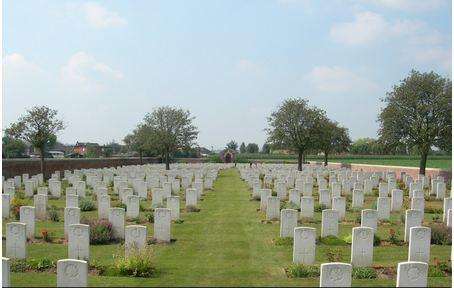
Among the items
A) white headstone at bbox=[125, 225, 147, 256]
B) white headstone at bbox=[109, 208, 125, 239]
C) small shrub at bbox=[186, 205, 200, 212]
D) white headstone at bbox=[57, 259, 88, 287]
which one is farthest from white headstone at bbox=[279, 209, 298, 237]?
white headstone at bbox=[57, 259, 88, 287]

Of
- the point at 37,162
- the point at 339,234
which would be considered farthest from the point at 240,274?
the point at 37,162

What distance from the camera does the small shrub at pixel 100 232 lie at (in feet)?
40.0

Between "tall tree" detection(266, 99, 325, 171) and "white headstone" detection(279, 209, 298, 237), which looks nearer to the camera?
"white headstone" detection(279, 209, 298, 237)

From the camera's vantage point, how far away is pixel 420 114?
1227 inches

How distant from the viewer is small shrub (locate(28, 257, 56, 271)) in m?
9.87

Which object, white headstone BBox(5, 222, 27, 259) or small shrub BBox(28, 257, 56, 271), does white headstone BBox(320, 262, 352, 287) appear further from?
white headstone BBox(5, 222, 27, 259)

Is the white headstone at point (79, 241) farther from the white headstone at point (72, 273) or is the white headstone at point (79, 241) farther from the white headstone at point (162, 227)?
the white headstone at point (72, 273)

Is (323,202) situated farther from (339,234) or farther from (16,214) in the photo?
(16,214)

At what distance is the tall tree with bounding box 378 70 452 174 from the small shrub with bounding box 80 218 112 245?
76.7 ft

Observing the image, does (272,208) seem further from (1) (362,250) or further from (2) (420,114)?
(2) (420,114)

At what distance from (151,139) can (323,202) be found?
26.4 metres

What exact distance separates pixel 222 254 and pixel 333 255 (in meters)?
2.37

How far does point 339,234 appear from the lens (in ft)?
44.8

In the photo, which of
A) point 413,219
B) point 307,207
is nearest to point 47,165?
point 307,207
